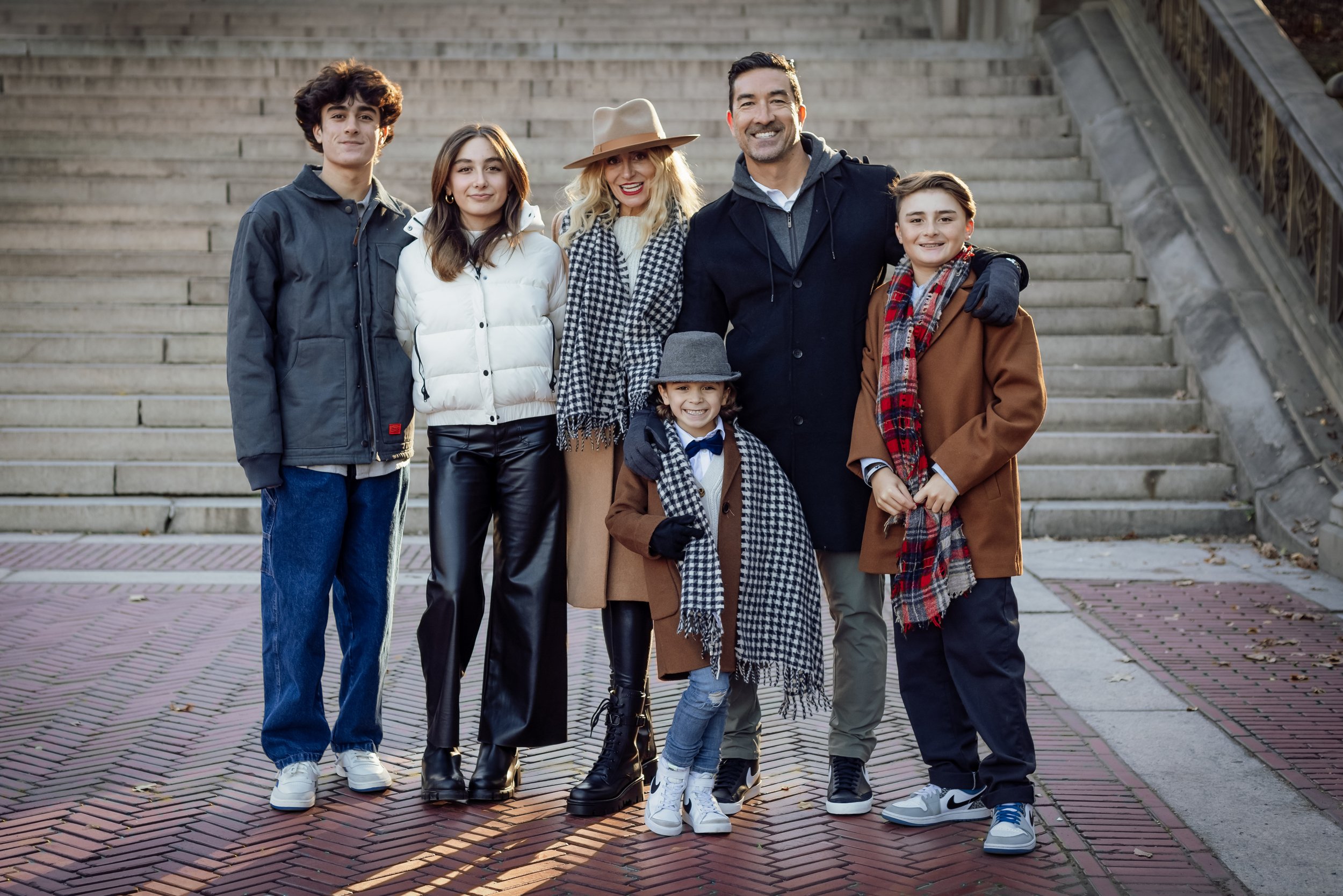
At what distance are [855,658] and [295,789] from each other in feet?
5.95

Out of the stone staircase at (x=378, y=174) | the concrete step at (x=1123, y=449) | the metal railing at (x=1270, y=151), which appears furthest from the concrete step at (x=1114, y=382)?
the metal railing at (x=1270, y=151)

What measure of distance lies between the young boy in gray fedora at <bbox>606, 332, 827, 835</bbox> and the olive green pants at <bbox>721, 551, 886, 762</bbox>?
0.14 meters

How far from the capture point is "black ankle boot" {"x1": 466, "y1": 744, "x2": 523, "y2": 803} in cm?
414

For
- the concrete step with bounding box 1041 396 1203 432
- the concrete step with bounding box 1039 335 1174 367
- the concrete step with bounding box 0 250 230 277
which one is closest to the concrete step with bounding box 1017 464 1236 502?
the concrete step with bounding box 1041 396 1203 432

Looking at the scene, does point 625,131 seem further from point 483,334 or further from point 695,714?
point 695,714

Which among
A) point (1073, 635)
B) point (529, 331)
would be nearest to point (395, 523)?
point (529, 331)

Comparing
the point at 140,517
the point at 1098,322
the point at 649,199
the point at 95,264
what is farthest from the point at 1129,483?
the point at 95,264

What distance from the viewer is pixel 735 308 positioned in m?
4.14

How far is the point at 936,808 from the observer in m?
3.93

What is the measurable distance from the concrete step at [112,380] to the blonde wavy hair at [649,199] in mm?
5627

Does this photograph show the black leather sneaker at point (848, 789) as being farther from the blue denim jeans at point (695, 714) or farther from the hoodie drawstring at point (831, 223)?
the hoodie drawstring at point (831, 223)

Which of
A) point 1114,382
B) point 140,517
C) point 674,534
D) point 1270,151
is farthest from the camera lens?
point 1114,382

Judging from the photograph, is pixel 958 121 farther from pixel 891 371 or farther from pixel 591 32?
pixel 891 371

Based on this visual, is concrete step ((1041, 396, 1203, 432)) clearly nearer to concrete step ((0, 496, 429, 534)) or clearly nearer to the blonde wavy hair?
concrete step ((0, 496, 429, 534))
